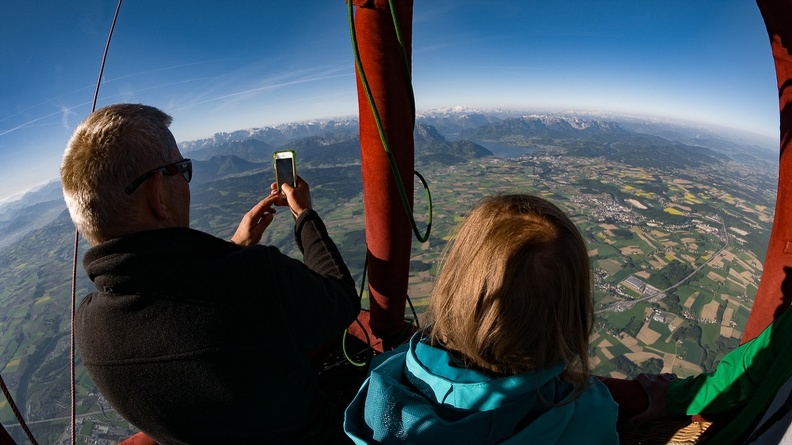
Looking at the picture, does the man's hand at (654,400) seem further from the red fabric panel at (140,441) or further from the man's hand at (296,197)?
the red fabric panel at (140,441)

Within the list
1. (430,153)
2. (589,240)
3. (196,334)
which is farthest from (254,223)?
(430,153)

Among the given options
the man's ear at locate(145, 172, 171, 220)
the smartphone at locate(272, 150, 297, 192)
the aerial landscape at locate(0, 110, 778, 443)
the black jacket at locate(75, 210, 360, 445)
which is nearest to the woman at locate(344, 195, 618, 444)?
the aerial landscape at locate(0, 110, 778, 443)

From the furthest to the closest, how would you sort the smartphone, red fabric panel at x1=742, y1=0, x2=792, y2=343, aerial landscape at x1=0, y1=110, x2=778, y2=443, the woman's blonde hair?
aerial landscape at x1=0, y1=110, x2=778, y2=443 < the smartphone < red fabric panel at x1=742, y1=0, x2=792, y2=343 < the woman's blonde hair

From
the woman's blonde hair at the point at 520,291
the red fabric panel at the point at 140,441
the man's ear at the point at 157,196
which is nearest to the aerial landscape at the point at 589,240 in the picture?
the woman's blonde hair at the point at 520,291

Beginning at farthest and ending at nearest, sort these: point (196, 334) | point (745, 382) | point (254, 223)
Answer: point (254, 223) < point (745, 382) < point (196, 334)

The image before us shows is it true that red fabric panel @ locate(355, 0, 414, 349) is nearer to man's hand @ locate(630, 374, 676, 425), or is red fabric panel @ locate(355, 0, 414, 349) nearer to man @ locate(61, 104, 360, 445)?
man @ locate(61, 104, 360, 445)

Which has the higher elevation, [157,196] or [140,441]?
[157,196]

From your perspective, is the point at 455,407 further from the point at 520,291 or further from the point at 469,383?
the point at 520,291
